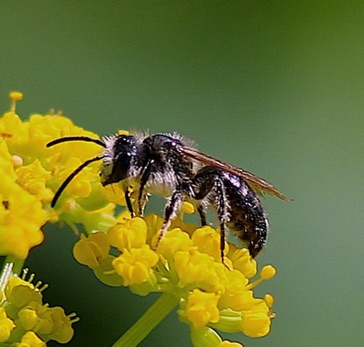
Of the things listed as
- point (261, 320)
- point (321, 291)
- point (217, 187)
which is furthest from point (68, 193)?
point (321, 291)

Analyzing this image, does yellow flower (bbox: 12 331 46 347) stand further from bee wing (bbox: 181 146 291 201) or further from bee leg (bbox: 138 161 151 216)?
bee wing (bbox: 181 146 291 201)

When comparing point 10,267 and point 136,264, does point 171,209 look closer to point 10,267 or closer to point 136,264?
point 136,264

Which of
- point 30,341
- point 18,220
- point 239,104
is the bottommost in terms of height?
point 30,341

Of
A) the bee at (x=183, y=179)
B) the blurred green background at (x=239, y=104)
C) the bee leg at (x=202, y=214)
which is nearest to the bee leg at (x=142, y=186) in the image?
the bee at (x=183, y=179)

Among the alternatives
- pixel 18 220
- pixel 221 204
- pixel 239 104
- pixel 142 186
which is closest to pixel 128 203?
pixel 142 186

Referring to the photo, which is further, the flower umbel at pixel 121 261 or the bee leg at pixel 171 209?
the bee leg at pixel 171 209

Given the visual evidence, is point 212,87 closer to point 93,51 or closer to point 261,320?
point 93,51

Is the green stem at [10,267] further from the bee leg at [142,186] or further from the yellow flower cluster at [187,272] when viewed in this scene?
the bee leg at [142,186]
